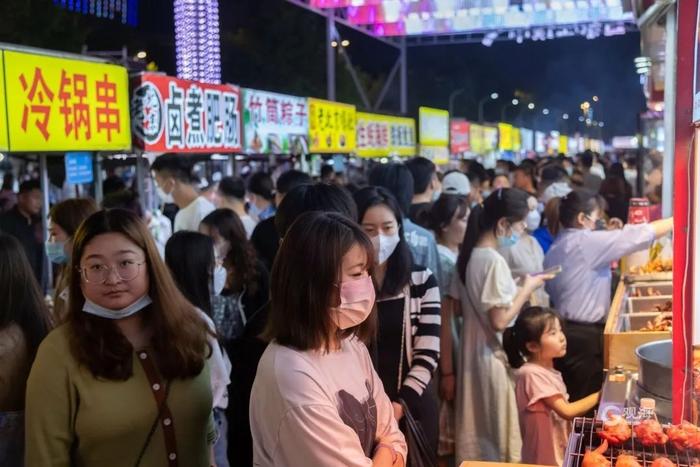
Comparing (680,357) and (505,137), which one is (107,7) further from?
(505,137)

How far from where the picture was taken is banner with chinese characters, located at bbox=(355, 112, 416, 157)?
1402 centimetres

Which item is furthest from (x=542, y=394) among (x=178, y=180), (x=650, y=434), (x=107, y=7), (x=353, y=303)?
(x=107, y=7)

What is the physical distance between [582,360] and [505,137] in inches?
1044

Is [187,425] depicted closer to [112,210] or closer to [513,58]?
[112,210]

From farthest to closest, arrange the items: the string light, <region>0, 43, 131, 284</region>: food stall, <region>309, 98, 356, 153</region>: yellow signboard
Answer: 1. <region>309, 98, 356, 153</region>: yellow signboard
2. the string light
3. <region>0, 43, 131, 284</region>: food stall

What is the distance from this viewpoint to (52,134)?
5906 millimetres

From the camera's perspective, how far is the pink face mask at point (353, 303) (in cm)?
219

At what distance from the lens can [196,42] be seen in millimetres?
9109

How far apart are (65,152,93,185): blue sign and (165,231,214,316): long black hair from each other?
3190mm

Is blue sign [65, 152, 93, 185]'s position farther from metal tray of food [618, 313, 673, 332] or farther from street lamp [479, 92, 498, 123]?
street lamp [479, 92, 498, 123]

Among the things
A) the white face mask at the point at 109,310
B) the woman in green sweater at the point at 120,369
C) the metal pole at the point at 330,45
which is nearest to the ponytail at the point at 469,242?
the woman in green sweater at the point at 120,369

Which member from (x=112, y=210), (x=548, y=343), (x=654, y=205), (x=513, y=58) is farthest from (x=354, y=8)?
(x=513, y=58)

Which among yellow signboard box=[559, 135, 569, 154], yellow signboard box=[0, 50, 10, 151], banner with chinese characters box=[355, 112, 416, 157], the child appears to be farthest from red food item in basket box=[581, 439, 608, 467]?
yellow signboard box=[559, 135, 569, 154]

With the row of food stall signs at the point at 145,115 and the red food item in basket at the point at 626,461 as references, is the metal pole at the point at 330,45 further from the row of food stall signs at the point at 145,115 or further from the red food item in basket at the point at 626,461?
the red food item in basket at the point at 626,461
